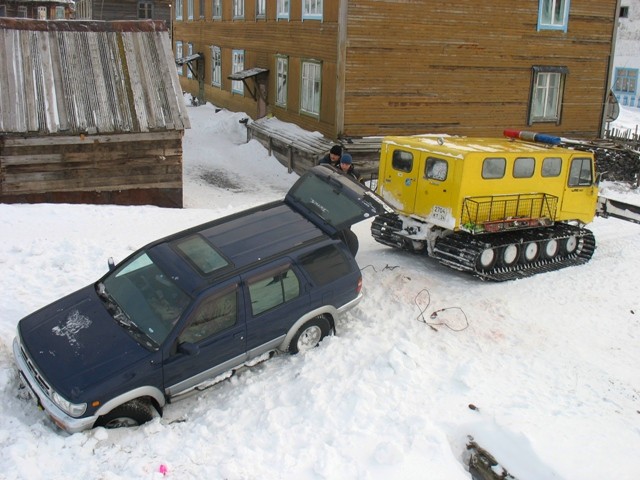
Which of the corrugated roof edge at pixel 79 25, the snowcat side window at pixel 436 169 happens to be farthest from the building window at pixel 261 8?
the snowcat side window at pixel 436 169

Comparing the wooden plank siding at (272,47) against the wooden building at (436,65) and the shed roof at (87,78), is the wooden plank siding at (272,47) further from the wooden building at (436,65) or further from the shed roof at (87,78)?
the shed roof at (87,78)

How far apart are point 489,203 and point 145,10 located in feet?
123

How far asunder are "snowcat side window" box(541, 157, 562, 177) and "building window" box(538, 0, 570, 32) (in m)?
10.8

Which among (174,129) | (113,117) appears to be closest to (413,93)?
(174,129)

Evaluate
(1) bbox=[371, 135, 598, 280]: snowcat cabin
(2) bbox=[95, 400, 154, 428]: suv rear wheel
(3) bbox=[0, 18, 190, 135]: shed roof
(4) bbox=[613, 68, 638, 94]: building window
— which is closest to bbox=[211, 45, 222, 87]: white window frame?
(3) bbox=[0, 18, 190, 135]: shed roof

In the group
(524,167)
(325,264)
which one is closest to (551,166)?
(524,167)

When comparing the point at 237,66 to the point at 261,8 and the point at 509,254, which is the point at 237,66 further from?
the point at 509,254

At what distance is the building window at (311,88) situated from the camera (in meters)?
→ 20.2

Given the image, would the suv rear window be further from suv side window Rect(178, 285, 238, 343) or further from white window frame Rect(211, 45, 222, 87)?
white window frame Rect(211, 45, 222, 87)

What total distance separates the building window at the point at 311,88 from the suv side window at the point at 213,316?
13975 mm

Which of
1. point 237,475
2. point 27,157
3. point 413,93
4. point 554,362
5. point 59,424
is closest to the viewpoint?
point 237,475

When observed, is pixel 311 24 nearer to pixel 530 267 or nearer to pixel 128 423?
pixel 530 267

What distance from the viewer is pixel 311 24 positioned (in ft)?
66.4

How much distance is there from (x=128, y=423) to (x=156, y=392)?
16.2 inches
